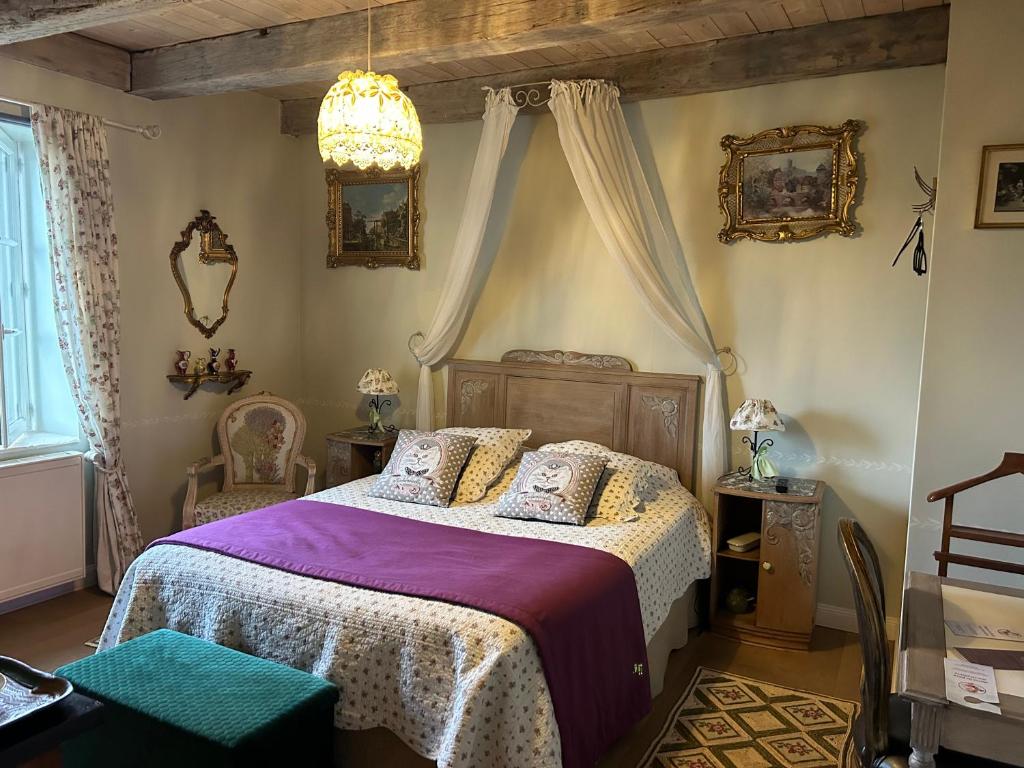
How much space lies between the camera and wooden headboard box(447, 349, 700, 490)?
13.5 ft

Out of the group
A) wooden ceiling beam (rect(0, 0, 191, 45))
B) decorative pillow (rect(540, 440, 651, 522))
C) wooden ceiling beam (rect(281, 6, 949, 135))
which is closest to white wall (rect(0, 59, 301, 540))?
wooden ceiling beam (rect(0, 0, 191, 45))

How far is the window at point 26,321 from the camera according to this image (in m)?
3.96

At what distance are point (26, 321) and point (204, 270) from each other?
989mm

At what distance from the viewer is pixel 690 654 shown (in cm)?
359

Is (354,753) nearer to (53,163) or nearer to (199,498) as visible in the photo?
(199,498)

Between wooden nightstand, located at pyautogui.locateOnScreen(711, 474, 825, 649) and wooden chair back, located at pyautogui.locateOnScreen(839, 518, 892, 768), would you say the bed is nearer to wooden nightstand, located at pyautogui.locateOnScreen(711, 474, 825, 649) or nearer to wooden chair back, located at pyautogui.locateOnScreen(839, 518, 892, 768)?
wooden nightstand, located at pyautogui.locateOnScreen(711, 474, 825, 649)

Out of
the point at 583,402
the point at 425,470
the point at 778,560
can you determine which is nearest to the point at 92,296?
the point at 425,470

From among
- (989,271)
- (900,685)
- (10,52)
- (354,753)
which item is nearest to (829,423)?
(989,271)

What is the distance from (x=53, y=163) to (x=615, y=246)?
2799 mm

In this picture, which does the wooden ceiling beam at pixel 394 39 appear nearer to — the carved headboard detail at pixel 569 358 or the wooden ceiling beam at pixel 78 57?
the wooden ceiling beam at pixel 78 57

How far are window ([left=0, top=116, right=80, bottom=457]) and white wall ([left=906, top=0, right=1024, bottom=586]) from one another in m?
4.10

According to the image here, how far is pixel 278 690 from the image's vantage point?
2318 millimetres

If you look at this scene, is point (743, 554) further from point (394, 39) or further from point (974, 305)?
point (394, 39)

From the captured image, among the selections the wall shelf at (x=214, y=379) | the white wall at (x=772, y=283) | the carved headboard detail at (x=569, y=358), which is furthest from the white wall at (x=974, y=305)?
the wall shelf at (x=214, y=379)
